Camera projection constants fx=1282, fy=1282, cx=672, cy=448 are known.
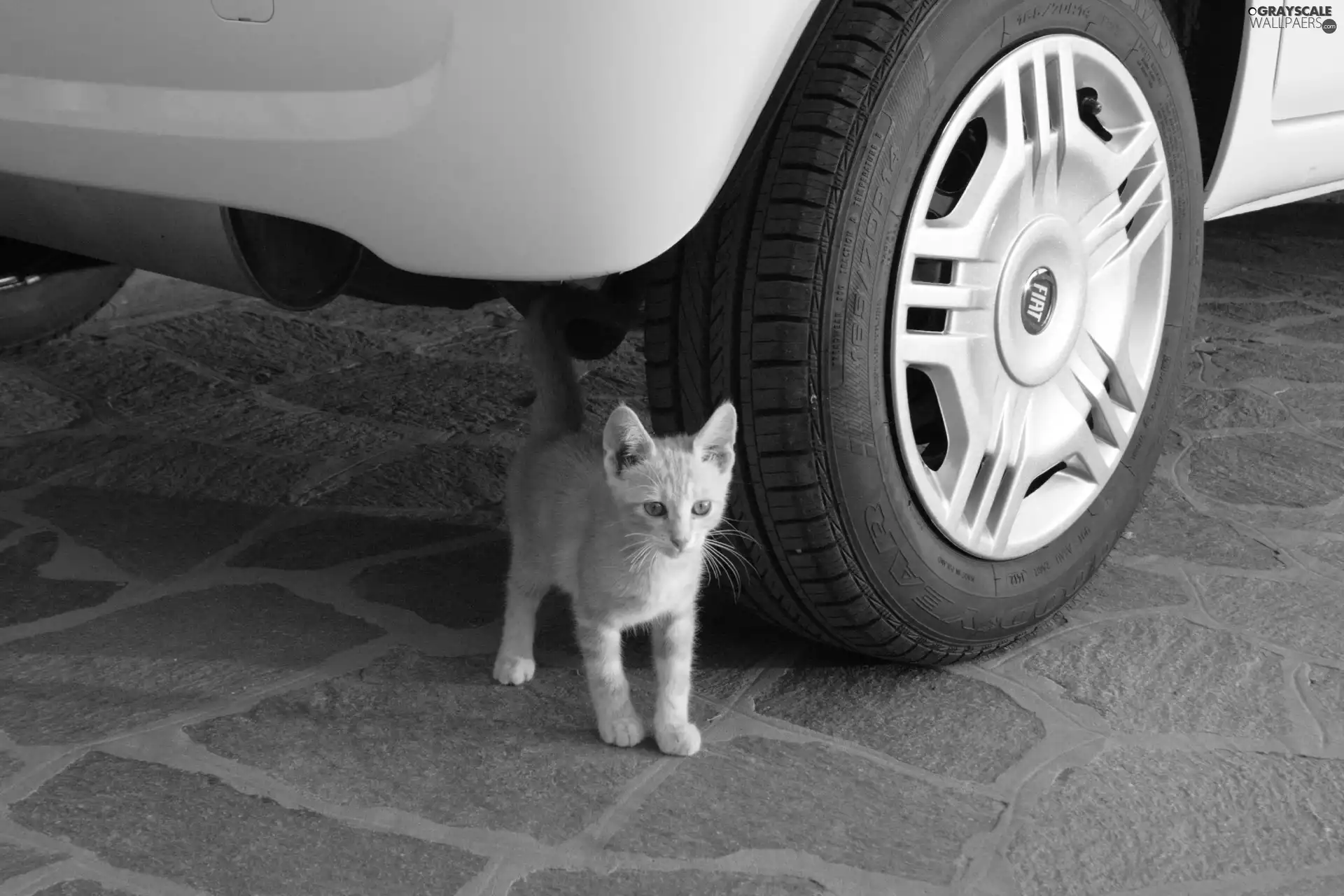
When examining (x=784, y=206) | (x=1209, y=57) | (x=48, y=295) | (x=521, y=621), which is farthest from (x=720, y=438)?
(x=48, y=295)

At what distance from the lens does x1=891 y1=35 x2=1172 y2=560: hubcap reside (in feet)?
6.86

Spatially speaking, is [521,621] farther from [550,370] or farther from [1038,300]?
[1038,300]

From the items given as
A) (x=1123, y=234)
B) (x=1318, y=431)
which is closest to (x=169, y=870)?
(x=1123, y=234)

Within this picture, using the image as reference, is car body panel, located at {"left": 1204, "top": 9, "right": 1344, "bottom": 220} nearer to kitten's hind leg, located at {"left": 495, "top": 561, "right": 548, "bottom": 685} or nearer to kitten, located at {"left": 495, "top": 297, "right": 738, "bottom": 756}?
kitten, located at {"left": 495, "top": 297, "right": 738, "bottom": 756}

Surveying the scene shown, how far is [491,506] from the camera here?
120 inches

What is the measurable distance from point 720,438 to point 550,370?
1.65 feet

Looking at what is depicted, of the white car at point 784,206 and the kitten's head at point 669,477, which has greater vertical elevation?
the white car at point 784,206

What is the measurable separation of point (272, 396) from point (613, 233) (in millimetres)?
2337

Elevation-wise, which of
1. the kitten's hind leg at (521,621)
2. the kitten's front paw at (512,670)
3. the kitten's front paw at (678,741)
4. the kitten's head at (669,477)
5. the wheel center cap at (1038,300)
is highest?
the wheel center cap at (1038,300)

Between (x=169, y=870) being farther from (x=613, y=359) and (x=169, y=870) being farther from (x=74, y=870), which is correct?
(x=613, y=359)

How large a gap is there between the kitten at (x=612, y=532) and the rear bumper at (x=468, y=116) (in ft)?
1.16

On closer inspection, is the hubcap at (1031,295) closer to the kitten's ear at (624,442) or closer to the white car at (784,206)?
the white car at (784,206)

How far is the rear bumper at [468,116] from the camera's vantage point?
1.61m

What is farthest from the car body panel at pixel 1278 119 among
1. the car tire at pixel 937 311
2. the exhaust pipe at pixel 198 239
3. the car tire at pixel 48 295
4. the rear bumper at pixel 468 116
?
the car tire at pixel 48 295
